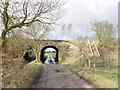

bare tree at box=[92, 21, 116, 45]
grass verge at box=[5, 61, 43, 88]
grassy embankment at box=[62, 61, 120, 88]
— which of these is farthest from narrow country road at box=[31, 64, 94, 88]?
bare tree at box=[92, 21, 116, 45]

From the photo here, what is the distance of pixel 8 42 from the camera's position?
534 inches

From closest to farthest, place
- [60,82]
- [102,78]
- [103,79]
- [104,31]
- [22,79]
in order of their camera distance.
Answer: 1. [22,79]
2. [60,82]
3. [103,79]
4. [102,78]
5. [104,31]

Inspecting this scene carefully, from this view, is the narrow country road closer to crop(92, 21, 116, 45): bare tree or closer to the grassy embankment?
the grassy embankment

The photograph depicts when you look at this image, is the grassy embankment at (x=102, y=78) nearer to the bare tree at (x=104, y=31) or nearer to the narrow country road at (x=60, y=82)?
the narrow country road at (x=60, y=82)

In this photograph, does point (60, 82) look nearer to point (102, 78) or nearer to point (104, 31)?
point (102, 78)

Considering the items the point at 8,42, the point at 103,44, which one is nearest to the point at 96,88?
the point at 8,42

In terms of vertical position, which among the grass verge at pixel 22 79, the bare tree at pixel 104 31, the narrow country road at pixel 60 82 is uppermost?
the bare tree at pixel 104 31

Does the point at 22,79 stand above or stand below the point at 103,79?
above

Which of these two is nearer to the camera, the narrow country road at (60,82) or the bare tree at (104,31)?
the narrow country road at (60,82)

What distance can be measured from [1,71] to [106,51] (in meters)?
31.3

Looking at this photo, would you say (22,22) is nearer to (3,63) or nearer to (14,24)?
(14,24)

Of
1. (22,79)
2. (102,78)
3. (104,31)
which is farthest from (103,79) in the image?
(104,31)

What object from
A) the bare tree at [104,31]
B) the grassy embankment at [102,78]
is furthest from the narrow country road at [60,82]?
the bare tree at [104,31]

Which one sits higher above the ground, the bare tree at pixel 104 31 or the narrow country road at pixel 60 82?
the bare tree at pixel 104 31
